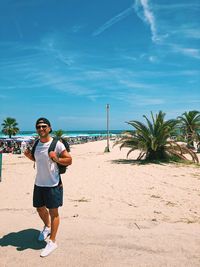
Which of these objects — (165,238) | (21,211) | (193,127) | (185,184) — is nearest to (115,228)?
(165,238)

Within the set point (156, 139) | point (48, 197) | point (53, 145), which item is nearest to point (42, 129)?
point (53, 145)

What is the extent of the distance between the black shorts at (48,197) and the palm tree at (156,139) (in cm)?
971

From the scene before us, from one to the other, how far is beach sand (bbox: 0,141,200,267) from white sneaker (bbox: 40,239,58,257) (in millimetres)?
61

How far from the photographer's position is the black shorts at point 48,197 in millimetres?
3533

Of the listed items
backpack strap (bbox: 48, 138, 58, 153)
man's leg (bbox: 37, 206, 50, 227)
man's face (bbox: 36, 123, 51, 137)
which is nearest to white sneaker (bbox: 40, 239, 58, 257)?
man's leg (bbox: 37, 206, 50, 227)

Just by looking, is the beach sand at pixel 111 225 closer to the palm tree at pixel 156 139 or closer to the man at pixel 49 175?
the man at pixel 49 175

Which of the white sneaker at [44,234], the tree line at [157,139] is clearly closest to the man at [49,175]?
the white sneaker at [44,234]

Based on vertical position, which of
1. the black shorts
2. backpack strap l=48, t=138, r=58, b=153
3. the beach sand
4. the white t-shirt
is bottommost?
the beach sand

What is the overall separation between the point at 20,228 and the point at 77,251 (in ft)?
4.11

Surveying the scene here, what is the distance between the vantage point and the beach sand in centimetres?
332

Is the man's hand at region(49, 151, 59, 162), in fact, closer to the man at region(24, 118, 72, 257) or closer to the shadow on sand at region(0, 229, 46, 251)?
the man at region(24, 118, 72, 257)

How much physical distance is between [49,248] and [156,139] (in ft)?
33.6

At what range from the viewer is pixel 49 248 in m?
3.47

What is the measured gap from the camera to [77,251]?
3.49 meters
